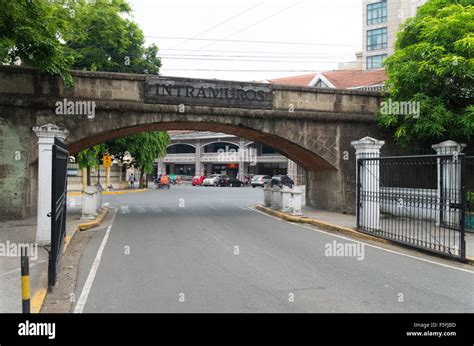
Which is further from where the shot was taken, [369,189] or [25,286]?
[369,189]

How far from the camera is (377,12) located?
53.2 meters

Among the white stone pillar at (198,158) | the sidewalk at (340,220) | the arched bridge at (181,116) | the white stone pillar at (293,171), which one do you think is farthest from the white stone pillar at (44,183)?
the white stone pillar at (198,158)

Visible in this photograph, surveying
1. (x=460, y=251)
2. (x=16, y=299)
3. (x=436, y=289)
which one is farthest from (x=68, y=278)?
(x=460, y=251)

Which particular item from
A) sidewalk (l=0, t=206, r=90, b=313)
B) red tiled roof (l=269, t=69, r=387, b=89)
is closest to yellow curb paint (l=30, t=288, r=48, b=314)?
sidewalk (l=0, t=206, r=90, b=313)

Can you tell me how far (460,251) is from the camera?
9.02 metres

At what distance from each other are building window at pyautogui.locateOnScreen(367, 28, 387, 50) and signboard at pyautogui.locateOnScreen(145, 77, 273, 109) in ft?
134

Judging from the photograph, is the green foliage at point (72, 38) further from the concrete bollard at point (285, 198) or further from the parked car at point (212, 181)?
the parked car at point (212, 181)

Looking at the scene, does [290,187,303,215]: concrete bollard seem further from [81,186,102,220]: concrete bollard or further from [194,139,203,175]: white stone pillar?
[194,139,203,175]: white stone pillar

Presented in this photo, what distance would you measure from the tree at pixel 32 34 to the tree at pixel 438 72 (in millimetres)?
11317

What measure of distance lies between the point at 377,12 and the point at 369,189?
47372 millimetres

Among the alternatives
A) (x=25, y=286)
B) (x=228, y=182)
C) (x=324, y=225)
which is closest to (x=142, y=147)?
(x=228, y=182)

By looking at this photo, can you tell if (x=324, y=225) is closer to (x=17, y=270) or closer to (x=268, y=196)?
(x=268, y=196)

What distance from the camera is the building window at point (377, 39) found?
52334 mm

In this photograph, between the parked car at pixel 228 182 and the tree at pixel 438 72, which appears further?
the parked car at pixel 228 182
